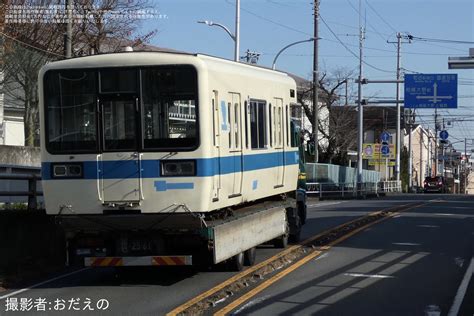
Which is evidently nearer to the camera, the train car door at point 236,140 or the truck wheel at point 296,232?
the train car door at point 236,140

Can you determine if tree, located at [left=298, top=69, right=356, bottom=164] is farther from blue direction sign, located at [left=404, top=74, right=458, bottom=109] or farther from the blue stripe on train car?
the blue stripe on train car

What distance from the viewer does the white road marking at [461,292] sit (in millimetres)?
9477

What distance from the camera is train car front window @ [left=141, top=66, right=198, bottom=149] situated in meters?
10.3

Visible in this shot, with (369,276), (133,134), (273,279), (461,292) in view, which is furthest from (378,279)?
(133,134)

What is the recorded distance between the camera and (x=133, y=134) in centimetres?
1038

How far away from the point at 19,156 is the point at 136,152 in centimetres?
1537

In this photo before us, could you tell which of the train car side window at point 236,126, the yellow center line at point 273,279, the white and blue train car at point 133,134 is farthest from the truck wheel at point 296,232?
the white and blue train car at point 133,134

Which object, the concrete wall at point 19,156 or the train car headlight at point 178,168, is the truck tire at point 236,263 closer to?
the train car headlight at point 178,168

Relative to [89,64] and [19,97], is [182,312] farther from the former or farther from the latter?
[19,97]

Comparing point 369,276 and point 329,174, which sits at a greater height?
point 329,174

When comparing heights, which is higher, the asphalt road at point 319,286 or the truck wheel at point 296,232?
the truck wheel at point 296,232

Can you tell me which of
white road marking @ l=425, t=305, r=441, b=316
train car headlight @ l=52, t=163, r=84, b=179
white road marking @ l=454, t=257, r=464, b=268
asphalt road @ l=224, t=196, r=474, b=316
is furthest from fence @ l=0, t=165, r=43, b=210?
white road marking @ l=454, t=257, r=464, b=268

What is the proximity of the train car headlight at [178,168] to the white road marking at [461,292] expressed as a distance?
13.2 feet

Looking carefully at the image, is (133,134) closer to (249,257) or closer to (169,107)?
(169,107)
